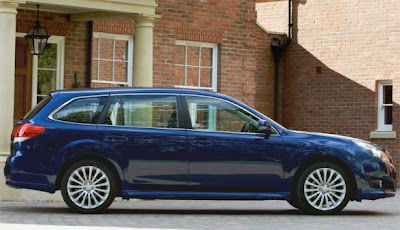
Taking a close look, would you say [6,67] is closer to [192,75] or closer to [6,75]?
[6,75]

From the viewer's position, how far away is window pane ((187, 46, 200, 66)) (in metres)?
20.1

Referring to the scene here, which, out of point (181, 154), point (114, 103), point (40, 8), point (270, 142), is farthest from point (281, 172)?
point (40, 8)

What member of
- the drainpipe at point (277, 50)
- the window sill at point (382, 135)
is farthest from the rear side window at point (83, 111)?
the drainpipe at point (277, 50)

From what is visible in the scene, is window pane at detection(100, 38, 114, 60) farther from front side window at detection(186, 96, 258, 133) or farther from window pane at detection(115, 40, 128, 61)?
front side window at detection(186, 96, 258, 133)

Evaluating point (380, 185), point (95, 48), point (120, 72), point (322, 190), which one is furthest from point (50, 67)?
point (380, 185)

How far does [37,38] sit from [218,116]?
5511 millimetres

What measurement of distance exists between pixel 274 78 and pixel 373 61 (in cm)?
271

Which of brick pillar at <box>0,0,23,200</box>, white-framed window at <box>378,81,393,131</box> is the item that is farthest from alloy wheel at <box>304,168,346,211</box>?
white-framed window at <box>378,81,393,131</box>

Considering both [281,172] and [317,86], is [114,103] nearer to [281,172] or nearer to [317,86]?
[281,172]

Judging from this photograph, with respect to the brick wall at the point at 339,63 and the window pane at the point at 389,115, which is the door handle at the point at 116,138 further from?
the window pane at the point at 389,115

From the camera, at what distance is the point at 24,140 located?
1235 cm

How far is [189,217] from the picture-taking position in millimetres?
12250

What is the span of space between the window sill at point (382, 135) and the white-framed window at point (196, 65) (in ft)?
17.2

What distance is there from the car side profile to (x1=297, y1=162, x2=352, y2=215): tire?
0.01 m
